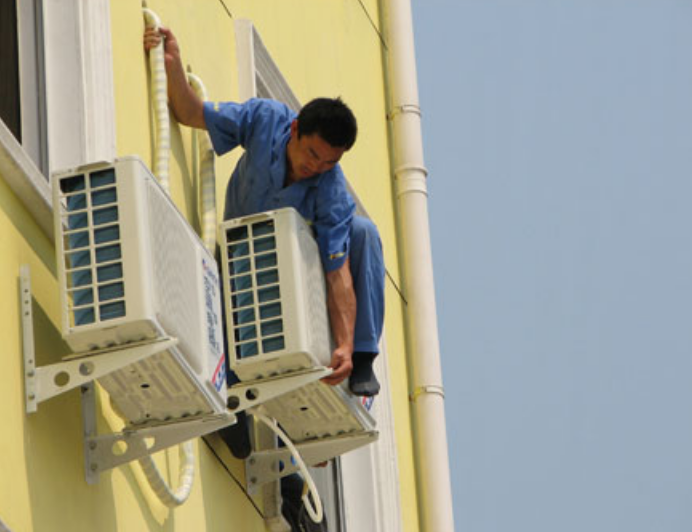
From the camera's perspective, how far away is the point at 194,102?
25.1 feet

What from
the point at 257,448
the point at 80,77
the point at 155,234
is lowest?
the point at 257,448

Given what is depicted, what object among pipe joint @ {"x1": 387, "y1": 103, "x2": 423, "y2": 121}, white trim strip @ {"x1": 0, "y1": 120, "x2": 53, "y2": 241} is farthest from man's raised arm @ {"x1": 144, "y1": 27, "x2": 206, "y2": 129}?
pipe joint @ {"x1": 387, "y1": 103, "x2": 423, "y2": 121}

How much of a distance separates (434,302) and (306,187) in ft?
13.2

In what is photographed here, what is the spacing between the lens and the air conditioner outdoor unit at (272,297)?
7.01 metres

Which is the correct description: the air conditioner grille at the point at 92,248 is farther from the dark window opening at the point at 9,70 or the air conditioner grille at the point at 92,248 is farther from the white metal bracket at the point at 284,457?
the white metal bracket at the point at 284,457

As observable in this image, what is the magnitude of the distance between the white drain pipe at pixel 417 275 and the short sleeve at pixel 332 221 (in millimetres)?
3468

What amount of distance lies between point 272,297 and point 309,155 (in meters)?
0.62

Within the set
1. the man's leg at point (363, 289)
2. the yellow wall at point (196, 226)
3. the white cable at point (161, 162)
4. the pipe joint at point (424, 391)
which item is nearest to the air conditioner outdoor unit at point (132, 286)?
the yellow wall at point (196, 226)

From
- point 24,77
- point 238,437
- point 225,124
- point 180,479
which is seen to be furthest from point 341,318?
point 24,77

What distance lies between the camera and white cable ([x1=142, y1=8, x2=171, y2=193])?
7285mm

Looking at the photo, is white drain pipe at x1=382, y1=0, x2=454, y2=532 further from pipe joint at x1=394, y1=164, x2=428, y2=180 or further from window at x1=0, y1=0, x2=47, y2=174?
window at x1=0, y1=0, x2=47, y2=174

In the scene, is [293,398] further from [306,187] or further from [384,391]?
[384,391]

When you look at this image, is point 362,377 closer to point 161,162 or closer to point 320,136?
point 320,136

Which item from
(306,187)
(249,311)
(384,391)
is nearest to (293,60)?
(384,391)
